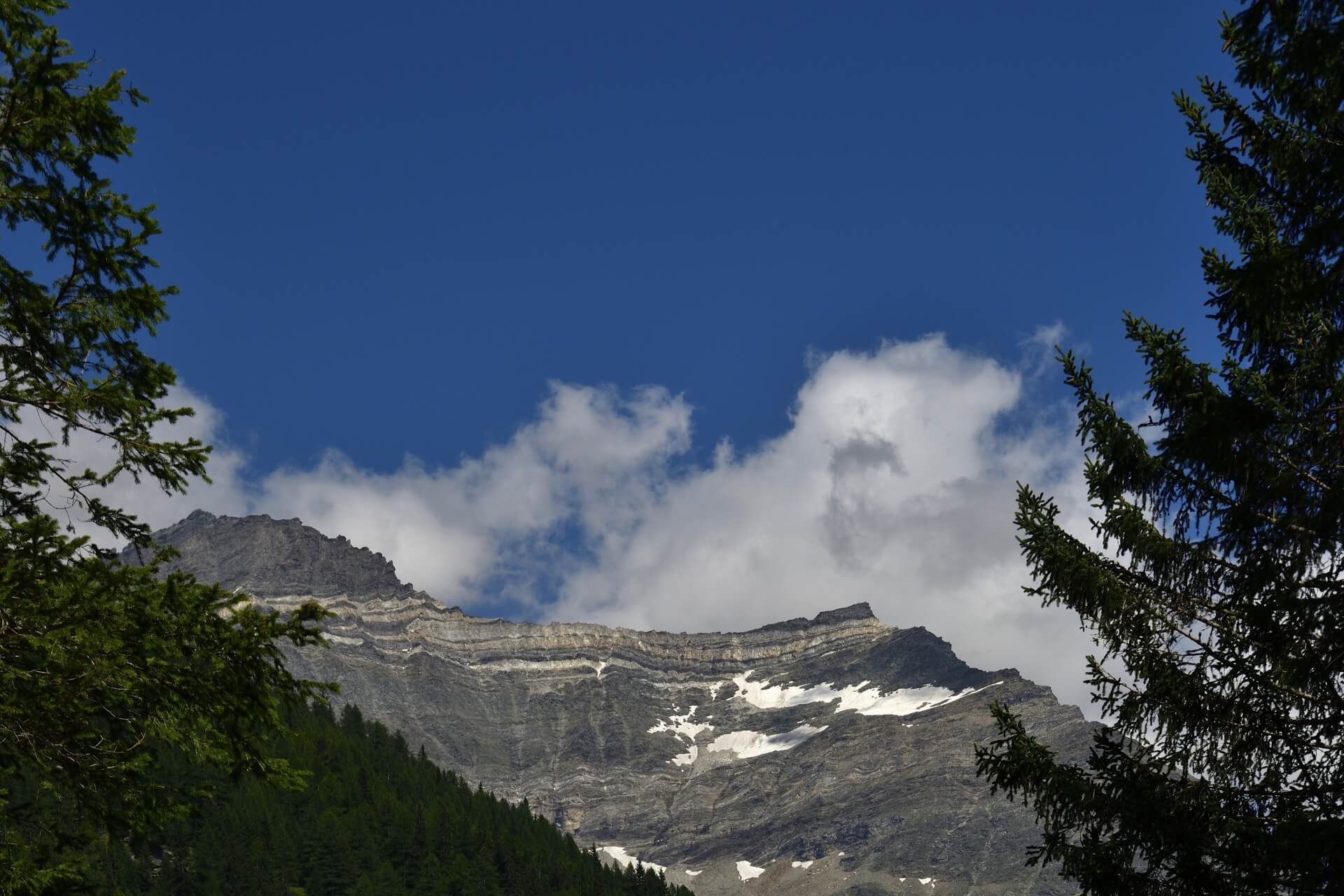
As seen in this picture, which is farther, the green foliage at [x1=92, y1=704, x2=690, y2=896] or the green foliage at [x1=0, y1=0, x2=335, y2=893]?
the green foliage at [x1=92, y1=704, x2=690, y2=896]

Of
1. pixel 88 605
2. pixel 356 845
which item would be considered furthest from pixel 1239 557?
pixel 356 845

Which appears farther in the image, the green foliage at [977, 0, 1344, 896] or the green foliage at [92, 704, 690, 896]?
the green foliage at [92, 704, 690, 896]

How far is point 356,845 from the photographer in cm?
10650

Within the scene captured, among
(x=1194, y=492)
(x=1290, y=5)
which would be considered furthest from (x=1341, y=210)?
(x=1194, y=492)

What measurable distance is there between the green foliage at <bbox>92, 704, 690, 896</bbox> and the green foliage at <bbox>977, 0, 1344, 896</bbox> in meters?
83.5

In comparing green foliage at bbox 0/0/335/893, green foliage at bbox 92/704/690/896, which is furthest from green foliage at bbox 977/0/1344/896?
green foliage at bbox 92/704/690/896

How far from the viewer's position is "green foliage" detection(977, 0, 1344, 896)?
9.83 meters

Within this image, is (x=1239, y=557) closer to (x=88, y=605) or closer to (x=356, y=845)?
(x=88, y=605)

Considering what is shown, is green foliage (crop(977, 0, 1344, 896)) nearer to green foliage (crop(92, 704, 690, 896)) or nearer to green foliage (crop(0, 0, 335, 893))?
green foliage (crop(0, 0, 335, 893))

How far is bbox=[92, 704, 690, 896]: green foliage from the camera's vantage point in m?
96.6

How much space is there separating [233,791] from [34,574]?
115 metres

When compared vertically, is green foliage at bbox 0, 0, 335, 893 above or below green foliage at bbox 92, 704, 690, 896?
below

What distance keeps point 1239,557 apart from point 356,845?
107 metres

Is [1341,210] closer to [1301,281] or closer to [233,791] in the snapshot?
[1301,281]
